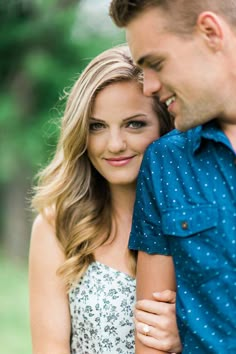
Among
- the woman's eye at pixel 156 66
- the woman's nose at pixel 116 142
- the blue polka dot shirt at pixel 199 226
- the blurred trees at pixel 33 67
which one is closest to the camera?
the blue polka dot shirt at pixel 199 226

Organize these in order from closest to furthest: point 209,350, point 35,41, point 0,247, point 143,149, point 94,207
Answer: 1. point 209,350
2. point 143,149
3. point 94,207
4. point 35,41
5. point 0,247

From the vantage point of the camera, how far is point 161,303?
2664mm

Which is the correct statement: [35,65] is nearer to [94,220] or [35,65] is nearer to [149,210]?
[94,220]

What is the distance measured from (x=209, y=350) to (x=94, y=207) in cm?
92

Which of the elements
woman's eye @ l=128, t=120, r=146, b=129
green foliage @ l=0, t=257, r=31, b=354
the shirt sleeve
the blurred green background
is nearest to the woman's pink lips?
woman's eye @ l=128, t=120, r=146, b=129

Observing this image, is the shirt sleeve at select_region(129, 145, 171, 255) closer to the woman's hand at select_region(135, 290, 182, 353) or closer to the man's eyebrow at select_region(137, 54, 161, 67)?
the woman's hand at select_region(135, 290, 182, 353)

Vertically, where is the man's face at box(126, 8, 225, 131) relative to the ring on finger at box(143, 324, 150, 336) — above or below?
above

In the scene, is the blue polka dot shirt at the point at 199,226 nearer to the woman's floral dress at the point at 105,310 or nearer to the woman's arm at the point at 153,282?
the woman's arm at the point at 153,282

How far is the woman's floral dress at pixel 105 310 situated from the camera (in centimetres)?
302

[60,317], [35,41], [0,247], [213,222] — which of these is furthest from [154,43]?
[0,247]

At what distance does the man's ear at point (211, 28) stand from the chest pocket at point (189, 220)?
450 mm

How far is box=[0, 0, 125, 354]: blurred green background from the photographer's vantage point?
991 centimetres

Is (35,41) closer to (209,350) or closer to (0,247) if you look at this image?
(0,247)

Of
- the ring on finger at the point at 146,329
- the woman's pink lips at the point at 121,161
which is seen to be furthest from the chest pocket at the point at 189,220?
the woman's pink lips at the point at 121,161
